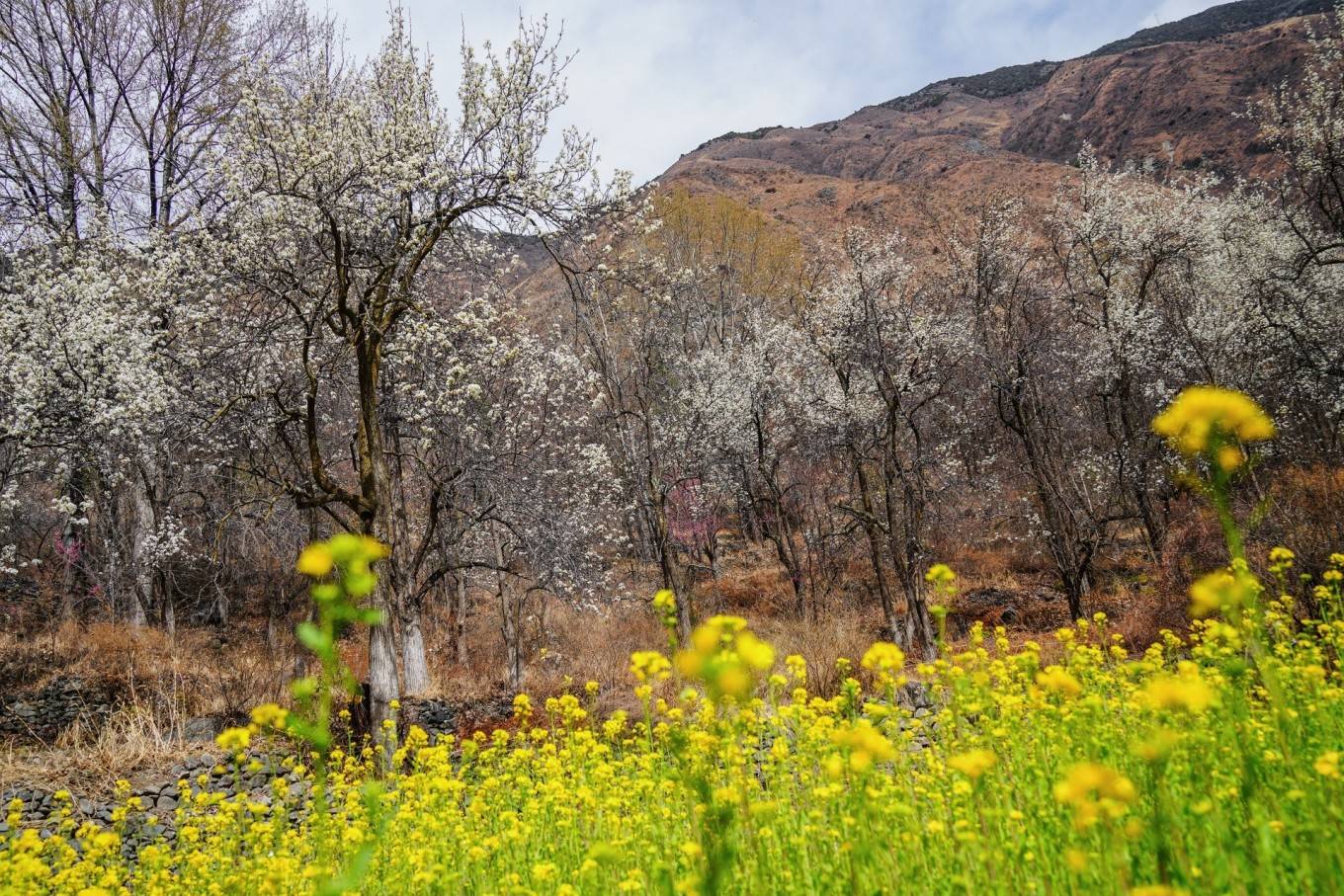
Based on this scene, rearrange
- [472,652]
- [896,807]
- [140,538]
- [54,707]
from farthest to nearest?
[472,652] < [140,538] < [54,707] < [896,807]

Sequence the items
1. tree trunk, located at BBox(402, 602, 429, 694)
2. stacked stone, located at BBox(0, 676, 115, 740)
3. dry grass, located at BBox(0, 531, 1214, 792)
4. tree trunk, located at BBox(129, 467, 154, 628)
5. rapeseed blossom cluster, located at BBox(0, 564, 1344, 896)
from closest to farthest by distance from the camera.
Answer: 1. rapeseed blossom cluster, located at BBox(0, 564, 1344, 896)
2. dry grass, located at BBox(0, 531, 1214, 792)
3. stacked stone, located at BBox(0, 676, 115, 740)
4. tree trunk, located at BBox(402, 602, 429, 694)
5. tree trunk, located at BBox(129, 467, 154, 628)

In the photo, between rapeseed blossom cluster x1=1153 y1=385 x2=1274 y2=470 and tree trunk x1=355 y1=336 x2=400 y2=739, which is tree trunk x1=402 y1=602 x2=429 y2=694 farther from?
rapeseed blossom cluster x1=1153 y1=385 x2=1274 y2=470

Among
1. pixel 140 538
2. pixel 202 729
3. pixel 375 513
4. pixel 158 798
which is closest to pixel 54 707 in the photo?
pixel 202 729

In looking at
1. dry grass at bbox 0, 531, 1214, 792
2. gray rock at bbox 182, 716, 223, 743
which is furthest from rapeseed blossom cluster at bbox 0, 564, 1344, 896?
gray rock at bbox 182, 716, 223, 743

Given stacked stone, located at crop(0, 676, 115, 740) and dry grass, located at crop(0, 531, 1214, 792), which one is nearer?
dry grass, located at crop(0, 531, 1214, 792)

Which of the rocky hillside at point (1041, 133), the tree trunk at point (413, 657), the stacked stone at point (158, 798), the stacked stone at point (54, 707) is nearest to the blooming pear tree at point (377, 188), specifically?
the stacked stone at point (158, 798)

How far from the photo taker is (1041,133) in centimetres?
7588

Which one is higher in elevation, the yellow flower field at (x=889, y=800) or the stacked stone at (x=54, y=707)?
the yellow flower field at (x=889, y=800)

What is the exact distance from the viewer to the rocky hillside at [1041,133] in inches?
2231

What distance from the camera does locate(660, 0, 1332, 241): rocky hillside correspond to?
5666cm

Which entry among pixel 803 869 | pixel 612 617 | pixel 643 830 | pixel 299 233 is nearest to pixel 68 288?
pixel 299 233

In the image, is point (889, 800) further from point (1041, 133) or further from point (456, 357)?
point (1041, 133)

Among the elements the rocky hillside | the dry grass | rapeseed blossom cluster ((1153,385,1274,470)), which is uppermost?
the rocky hillside

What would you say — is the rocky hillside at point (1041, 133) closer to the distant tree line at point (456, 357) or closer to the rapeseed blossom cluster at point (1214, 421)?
the distant tree line at point (456, 357)
